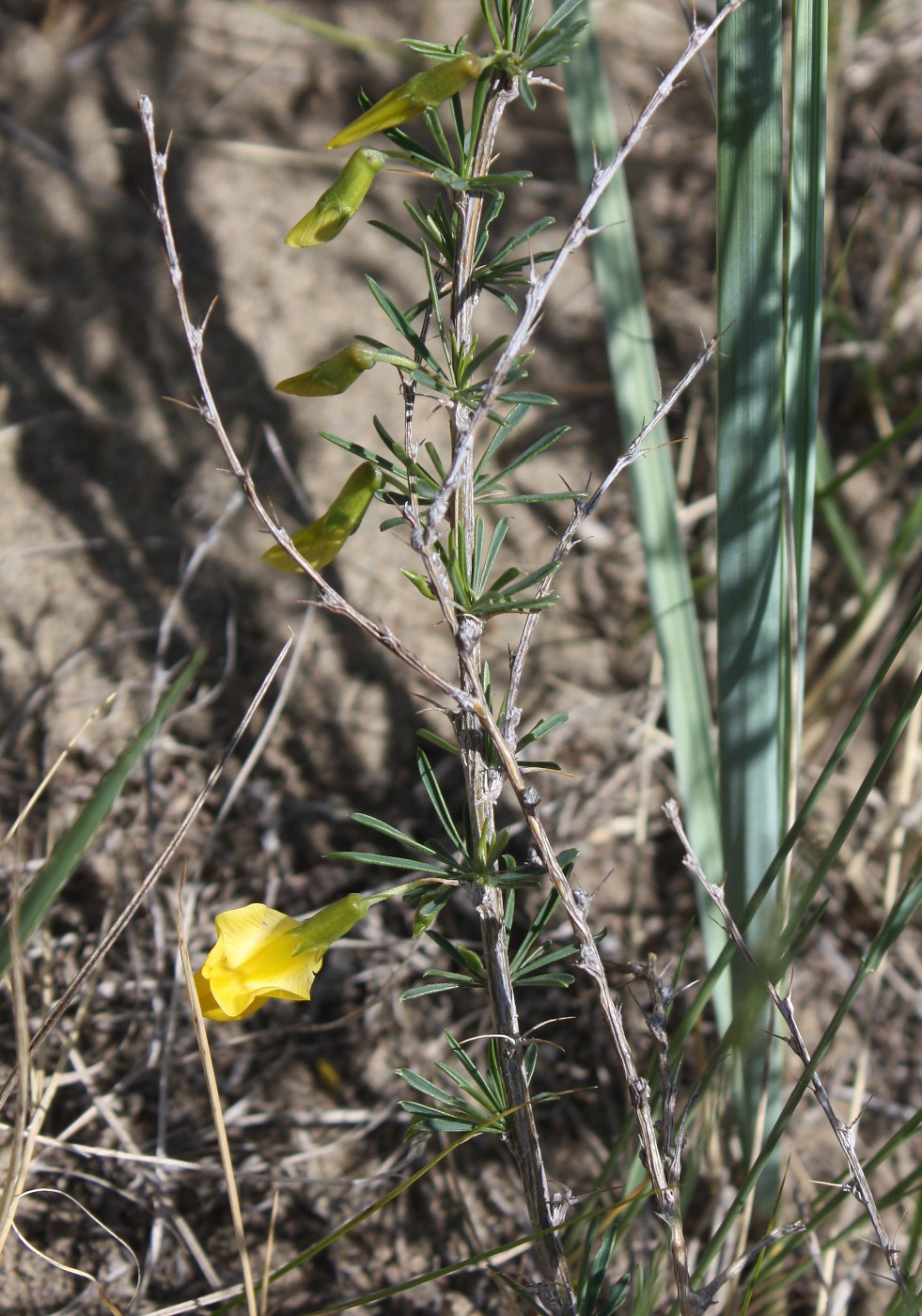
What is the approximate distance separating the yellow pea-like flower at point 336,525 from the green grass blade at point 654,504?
49 cm

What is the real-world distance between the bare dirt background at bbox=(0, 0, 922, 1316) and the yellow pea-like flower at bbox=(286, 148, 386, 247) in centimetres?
59

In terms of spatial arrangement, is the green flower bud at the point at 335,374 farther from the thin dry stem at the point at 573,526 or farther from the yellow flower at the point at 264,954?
the yellow flower at the point at 264,954

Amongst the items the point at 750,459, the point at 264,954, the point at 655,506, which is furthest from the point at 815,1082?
the point at 655,506

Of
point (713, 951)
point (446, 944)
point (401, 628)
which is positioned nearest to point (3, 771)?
point (401, 628)

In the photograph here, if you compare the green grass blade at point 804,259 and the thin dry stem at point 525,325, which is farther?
the green grass blade at point 804,259

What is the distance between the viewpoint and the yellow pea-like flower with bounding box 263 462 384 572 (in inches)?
28.2

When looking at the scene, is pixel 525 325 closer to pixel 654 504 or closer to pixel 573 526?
pixel 573 526

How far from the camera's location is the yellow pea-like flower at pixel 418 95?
621 mm

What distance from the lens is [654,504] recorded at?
1195 mm

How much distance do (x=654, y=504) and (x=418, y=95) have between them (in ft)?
2.11

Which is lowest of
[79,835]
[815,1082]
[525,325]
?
[815,1082]

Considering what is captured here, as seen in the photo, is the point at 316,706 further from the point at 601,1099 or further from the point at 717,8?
the point at 717,8

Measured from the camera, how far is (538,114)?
1803 mm

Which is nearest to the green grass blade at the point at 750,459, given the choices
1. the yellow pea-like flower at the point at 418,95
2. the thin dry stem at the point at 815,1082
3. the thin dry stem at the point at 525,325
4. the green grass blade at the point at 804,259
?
the green grass blade at the point at 804,259
